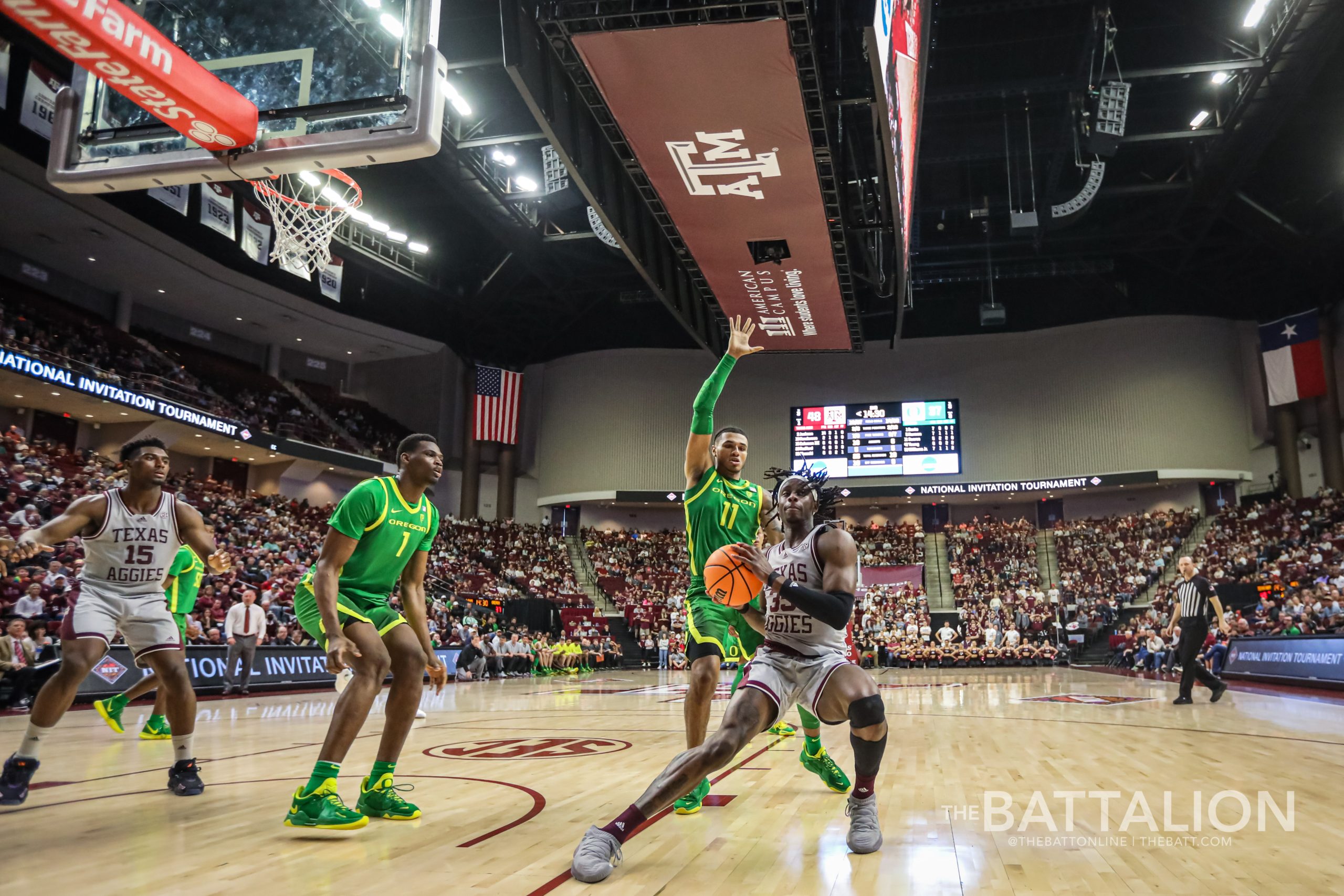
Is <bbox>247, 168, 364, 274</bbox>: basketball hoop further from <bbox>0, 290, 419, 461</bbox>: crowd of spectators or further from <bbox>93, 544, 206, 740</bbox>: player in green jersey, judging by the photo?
<bbox>0, 290, 419, 461</bbox>: crowd of spectators

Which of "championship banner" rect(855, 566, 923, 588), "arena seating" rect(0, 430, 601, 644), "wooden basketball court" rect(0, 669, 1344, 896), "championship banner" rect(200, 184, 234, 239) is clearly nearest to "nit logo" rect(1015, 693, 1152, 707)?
"wooden basketball court" rect(0, 669, 1344, 896)

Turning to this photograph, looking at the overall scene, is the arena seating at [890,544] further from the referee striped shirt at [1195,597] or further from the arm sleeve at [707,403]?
the arm sleeve at [707,403]

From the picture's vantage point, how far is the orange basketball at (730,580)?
12.0 feet

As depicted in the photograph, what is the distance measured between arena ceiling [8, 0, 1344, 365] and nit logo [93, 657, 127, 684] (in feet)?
33.7

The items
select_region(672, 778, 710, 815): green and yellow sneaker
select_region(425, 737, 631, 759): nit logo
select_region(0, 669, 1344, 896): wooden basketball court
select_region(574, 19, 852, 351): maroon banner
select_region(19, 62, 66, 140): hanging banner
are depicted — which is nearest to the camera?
select_region(0, 669, 1344, 896): wooden basketball court

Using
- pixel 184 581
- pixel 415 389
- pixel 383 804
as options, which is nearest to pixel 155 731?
pixel 184 581

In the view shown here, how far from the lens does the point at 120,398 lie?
2162 centimetres

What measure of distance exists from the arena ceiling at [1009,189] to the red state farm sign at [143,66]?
5.14m

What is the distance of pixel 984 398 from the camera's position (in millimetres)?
32531

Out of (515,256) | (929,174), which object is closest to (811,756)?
(929,174)

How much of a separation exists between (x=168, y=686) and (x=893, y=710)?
8411mm

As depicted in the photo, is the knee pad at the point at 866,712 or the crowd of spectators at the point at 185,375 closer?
the knee pad at the point at 866,712

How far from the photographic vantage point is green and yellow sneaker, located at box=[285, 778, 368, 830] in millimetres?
3768

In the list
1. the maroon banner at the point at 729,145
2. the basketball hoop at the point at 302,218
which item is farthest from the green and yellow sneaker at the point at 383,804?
the basketball hoop at the point at 302,218
